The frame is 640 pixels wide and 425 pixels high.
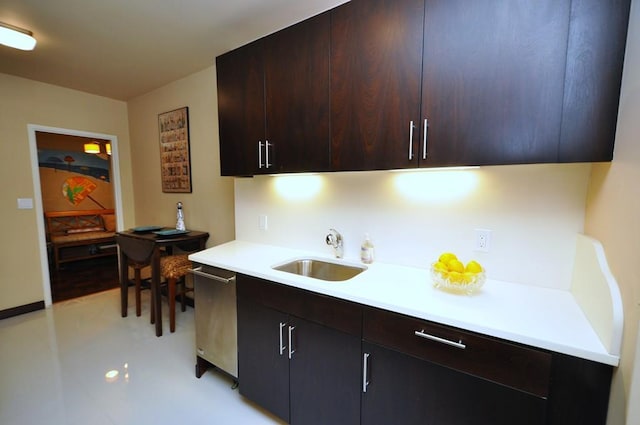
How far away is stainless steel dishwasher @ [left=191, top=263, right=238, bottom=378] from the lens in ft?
5.72

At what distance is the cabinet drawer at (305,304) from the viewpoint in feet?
4.09

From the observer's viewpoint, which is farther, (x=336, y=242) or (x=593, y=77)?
(x=336, y=242)

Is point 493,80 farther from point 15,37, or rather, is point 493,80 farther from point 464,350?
point 15,37

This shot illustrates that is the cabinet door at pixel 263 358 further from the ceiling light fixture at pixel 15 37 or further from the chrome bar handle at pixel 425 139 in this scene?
the ceiling light fixture at pixel 15 37

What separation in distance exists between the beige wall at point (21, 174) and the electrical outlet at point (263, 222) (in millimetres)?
2840

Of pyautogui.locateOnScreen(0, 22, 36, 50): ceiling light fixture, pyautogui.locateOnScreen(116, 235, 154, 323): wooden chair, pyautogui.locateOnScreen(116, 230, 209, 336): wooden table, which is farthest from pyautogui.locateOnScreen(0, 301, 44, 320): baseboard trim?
pyautogui.locateOnScreen(0, 22, 36, 50): ceiling light fixture

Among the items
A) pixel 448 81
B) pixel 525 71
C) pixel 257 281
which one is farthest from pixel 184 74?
pixel 525 71

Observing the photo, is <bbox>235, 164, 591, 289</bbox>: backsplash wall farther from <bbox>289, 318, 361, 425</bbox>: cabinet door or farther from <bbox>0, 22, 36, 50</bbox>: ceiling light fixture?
<bbox>0, 22, 36, 50</bbox>: ceiling light fixture

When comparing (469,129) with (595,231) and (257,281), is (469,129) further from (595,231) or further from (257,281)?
(257,281)

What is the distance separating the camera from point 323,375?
53.3 inches

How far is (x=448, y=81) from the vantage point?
3.76 feet

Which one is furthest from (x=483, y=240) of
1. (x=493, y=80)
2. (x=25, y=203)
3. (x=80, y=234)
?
(x=80, y=234)

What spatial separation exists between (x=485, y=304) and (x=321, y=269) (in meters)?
1.04

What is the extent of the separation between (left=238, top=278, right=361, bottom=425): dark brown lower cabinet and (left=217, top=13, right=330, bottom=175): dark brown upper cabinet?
2.55ft
